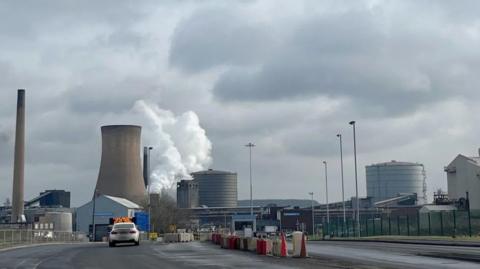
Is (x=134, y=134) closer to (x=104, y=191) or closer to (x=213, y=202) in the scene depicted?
(x=104, y=191)

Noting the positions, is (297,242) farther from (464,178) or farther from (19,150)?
(464,178)

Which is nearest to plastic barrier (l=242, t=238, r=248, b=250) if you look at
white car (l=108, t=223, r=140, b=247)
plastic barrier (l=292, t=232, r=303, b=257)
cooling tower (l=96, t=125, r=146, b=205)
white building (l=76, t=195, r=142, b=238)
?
plastic barrier (l=292, t=232, r=303, b=257)

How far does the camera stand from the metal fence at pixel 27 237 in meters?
56.4

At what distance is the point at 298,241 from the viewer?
29438mm

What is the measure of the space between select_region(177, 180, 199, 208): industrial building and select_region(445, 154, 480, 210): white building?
67.1 meters

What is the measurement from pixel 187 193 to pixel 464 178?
7624cm

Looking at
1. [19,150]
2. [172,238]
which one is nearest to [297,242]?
[172,238]

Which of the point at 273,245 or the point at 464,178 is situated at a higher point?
the point at 464,178

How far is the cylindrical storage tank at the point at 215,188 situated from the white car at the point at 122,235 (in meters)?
138

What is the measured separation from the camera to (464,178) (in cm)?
10425

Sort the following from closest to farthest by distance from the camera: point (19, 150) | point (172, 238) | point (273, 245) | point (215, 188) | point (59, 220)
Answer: point (273, 245), point (172, 238), point (19, 150), point (59, 220), point (215, 188)

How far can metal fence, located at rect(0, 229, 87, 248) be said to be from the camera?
56406 millimetres

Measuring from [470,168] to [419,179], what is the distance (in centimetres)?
7806

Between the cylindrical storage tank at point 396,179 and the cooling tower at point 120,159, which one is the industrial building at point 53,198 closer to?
the cylindrical storage tank at point 396,179
